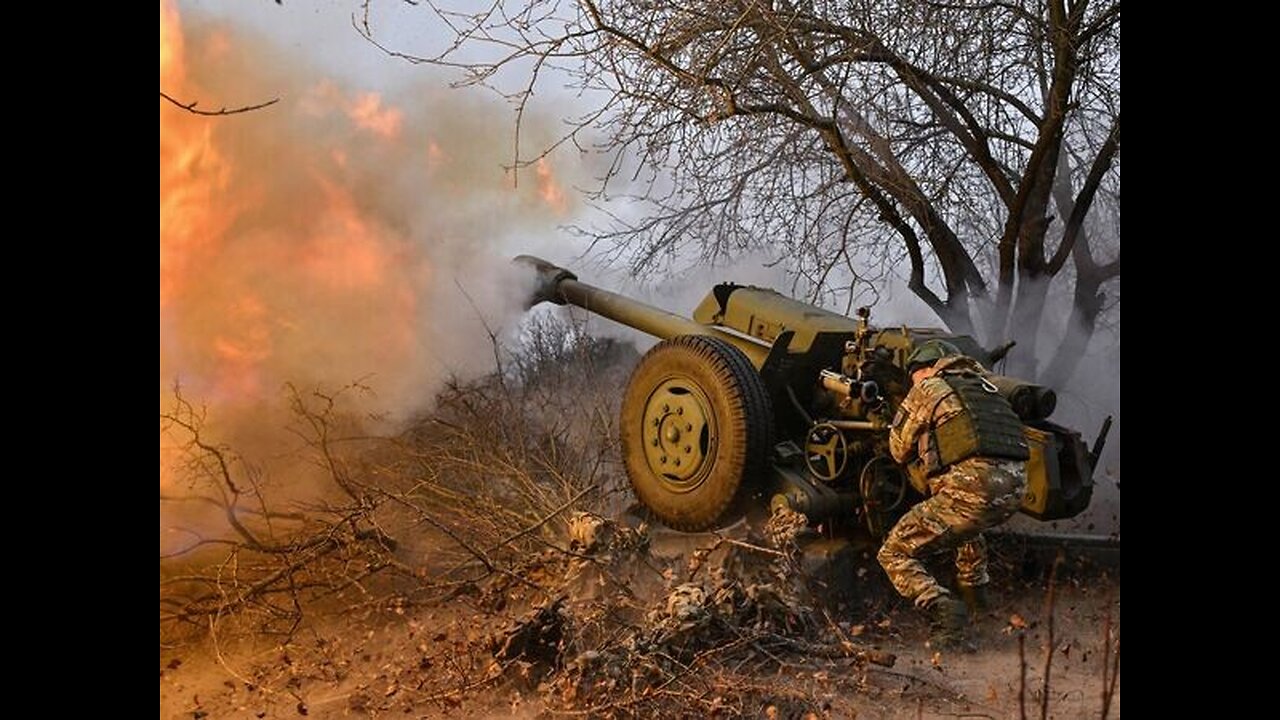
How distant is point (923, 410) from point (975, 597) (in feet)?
2.93

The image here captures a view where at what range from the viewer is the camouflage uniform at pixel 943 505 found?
14.5 feet

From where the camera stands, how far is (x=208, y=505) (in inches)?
180

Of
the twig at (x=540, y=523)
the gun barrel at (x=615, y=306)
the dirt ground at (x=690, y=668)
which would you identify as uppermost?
the gun barrel at (x=615, y=306)

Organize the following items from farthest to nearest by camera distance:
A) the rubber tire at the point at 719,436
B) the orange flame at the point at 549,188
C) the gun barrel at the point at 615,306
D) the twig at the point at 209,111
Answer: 1. the gun barrel at the point at 615,306
2. the orange flame at the point at 549,188
3. the rubber tire at the point at 719,436
4. the twig at the point at 209,111

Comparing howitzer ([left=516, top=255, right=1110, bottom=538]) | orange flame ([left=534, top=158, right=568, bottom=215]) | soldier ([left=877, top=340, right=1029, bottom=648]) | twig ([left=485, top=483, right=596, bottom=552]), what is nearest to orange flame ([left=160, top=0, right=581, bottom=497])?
orange flame ([left=534, top=158, right=568, bottom=215])

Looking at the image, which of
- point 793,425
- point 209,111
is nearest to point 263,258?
point 209,111

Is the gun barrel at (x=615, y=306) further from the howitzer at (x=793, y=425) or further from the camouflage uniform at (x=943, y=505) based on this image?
the camouflage uniform at (x=943, y=505)

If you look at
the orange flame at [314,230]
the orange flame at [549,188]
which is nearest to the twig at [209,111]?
the orange flame at [314,230]

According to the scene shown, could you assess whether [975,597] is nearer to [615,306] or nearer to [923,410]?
[923,410]

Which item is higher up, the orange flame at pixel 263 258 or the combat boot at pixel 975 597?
the orange flame at pixel 263 258

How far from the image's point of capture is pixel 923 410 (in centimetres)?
452
